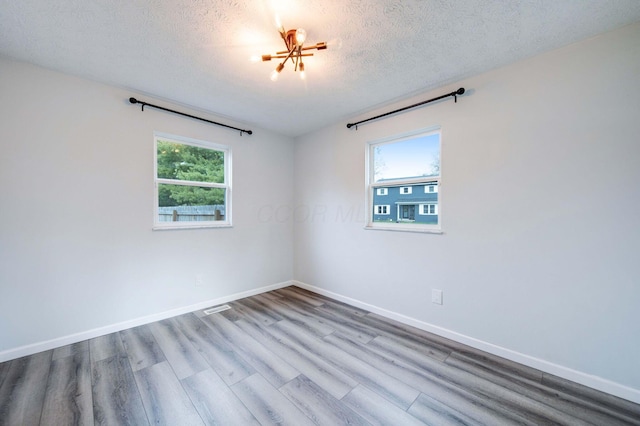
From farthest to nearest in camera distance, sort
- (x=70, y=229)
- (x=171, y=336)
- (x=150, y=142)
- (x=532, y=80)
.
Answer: (x=150, y=142) < (x=171, y=336) < (x=70, y=229) < (x=532, y=80)

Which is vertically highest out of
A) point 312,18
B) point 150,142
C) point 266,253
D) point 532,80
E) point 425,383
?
point 312,18

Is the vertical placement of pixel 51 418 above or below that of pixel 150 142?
below

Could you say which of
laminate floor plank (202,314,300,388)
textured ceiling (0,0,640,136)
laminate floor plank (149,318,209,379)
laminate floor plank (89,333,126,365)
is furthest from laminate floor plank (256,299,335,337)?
textured ceiling (0,0,640,136)

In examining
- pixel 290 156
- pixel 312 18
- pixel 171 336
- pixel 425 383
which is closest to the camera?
pixel 312 18

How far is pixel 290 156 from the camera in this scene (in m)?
4.23

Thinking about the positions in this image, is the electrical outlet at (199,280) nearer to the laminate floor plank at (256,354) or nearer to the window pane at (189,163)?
the laminate floor plank at (256,354)

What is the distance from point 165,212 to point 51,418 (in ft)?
6.39

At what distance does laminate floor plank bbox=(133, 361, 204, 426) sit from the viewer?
152cm

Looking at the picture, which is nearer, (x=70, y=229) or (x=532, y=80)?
(x=532, y=80)

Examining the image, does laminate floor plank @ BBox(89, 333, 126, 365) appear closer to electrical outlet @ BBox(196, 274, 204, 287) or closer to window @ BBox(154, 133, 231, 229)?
electrical outlet @ BBox(196, 274, 204, 287)

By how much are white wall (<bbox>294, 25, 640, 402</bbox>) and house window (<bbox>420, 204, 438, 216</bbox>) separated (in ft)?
0.41

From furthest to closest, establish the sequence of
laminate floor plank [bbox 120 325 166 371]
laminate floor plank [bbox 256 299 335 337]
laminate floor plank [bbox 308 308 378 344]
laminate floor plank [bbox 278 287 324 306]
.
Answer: laminate floor plank [bbox 278 287 324 306] → laminate floor plank [bbox 256 299 335 337] → laminate floor plank [bbox 308 308 378 344] → laminate floor plank [bbox 120 325 166 371]

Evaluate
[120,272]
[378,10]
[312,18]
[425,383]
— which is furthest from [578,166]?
[120,272]

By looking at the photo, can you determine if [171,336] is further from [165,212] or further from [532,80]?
[532,80]
